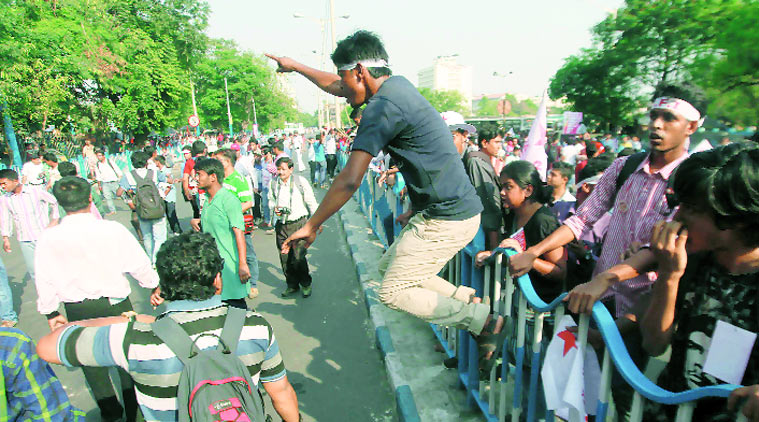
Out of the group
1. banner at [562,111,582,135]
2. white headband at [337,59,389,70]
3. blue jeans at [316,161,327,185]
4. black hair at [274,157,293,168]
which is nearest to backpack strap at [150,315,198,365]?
white headband at [337,59,389,70]

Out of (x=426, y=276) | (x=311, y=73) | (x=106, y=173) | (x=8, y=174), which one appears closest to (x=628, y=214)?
(x=426, y=276)

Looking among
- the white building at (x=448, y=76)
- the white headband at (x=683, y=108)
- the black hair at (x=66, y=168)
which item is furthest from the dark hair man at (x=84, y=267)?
the white building at (x=448, y=76)

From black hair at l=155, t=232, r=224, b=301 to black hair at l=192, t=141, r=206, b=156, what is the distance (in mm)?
6246

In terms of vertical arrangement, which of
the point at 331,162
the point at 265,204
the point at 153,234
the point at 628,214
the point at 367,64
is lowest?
the point at 265,204

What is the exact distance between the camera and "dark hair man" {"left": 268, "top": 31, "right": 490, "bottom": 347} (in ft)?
7.14

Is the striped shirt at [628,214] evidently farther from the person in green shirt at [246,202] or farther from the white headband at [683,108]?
the person in green shirt at [246,202]

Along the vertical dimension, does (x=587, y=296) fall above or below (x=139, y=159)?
below

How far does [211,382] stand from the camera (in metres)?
1.50

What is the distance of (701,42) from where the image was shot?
2081 cm

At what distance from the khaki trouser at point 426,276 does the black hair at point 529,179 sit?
702 mm

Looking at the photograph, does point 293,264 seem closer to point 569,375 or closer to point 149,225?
point 149,225

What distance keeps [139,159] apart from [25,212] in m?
1.72

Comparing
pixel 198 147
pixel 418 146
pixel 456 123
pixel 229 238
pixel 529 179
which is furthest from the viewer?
pixel 198 147

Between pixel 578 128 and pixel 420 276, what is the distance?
16.8 metres
